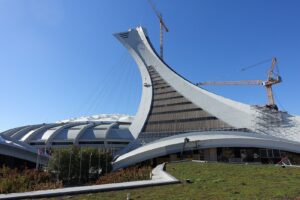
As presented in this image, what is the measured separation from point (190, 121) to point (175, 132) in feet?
12.5

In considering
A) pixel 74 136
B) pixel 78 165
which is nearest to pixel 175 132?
pixel 74 136

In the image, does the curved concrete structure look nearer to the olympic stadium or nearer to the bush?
the olympic stadium

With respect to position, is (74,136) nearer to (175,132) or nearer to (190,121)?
(175,132)

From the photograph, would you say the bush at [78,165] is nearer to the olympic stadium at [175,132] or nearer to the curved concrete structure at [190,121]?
the olympic stadium at [175,132]

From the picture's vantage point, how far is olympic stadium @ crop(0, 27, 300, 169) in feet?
143

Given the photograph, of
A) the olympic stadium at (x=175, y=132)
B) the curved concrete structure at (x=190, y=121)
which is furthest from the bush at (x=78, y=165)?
the curved concrete structure at (x=190, y=121)

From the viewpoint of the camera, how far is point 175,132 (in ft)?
185

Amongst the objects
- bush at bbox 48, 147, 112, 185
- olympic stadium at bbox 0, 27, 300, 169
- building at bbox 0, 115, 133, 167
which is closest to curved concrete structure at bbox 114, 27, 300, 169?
olympic stadium at bbox 0, 27, 300, 169

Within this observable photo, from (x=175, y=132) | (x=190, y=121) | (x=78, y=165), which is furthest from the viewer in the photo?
(x=190, y=121)

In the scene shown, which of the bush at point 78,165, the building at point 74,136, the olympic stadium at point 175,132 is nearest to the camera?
the bush at point 78,165

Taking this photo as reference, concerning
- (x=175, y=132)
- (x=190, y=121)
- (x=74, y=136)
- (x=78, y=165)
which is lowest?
(x=78, y=165)

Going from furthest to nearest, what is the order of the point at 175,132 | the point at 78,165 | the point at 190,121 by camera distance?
the point at 190,121 < the point at 175,132 < the point at 78,165

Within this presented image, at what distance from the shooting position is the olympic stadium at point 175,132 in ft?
143

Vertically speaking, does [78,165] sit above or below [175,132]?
below
